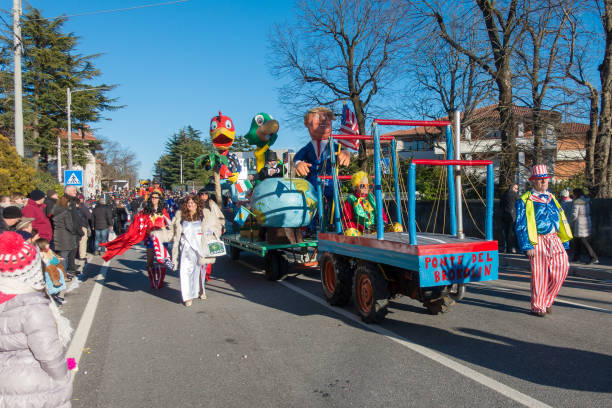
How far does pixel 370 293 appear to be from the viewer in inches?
222

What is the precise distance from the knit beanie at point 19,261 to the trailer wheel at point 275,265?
6.17m

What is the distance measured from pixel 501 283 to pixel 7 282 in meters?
8.04

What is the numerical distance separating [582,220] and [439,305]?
19.8ft

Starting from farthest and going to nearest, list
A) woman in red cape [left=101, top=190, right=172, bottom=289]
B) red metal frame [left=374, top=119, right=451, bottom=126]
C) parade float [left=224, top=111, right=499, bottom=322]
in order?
woman in red cape [left=101, top=190, right=172, bottom=289], red metal frame [left=374, top=119, right=451, bottom=126], parade float [left=224, top=111, right=499, bottom=322]

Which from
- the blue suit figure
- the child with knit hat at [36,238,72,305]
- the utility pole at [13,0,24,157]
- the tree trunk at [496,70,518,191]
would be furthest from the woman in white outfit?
the tree trunk at [496,70,518,191]

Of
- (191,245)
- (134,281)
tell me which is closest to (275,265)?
(191,245)

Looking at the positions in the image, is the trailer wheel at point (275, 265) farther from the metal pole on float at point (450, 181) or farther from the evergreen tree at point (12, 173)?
the evergreen tree at point (12, 173)

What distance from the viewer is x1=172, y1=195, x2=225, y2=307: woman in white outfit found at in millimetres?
7273

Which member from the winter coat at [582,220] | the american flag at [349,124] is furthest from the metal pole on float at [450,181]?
the winter coat at [582,220]

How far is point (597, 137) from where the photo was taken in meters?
12.3

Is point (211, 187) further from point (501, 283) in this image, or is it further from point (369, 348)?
point (369, 348)

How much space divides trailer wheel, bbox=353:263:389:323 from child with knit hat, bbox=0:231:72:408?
358cm

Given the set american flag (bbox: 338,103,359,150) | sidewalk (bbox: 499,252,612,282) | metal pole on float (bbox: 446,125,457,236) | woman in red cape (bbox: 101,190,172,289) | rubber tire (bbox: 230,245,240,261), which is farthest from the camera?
rubber tire (bbox: 230,245,240,261)

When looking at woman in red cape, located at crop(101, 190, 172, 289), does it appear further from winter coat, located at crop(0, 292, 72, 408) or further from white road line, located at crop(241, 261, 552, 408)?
winter coat, located at crop(0, 292, 72, 408)
